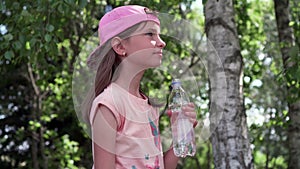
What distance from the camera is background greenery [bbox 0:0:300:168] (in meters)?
4.14

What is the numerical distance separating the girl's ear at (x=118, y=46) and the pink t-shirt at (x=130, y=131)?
14 cm

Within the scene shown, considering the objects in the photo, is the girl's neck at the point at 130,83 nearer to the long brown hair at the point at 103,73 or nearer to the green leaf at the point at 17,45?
the long brown hair at the point at 103,73

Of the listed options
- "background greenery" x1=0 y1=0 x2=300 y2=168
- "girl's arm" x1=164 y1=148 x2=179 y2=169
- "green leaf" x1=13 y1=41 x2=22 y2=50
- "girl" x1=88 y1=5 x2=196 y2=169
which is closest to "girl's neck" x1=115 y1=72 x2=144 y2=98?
"girl" x1=88 y1=5 x2=196 y2=169

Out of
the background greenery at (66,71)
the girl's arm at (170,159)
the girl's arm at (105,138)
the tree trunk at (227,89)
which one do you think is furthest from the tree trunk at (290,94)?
the girl's arm at (105,138)

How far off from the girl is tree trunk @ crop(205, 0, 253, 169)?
44.1 inches

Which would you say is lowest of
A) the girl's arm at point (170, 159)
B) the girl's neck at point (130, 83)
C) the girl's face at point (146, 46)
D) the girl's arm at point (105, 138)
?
the girl's arm at point (170, 159)

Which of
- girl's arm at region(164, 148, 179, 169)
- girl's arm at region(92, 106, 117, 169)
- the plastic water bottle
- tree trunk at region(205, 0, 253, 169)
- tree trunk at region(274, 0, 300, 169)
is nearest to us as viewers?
girl's arm at region(92, 106, 117, 169)

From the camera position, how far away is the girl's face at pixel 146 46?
2.19 m

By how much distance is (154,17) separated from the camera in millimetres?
2207

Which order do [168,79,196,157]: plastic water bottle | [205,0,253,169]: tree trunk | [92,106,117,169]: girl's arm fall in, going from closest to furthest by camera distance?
1. [92,106,117,169]: girl's arm
2. [168,79,196,157]: plastic water bottle
3. [205,0,253,169]: tree trunk

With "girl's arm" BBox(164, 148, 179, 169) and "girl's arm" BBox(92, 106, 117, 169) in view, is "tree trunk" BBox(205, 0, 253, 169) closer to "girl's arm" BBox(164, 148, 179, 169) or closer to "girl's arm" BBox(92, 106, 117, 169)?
"girl's arm" BBox(164, 148, 179, 169)

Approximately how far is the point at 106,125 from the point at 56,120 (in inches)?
370

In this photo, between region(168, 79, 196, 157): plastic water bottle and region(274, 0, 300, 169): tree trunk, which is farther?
region(274, 0, 300, 169): tree trunk

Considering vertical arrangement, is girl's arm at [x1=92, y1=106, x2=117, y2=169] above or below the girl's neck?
below
